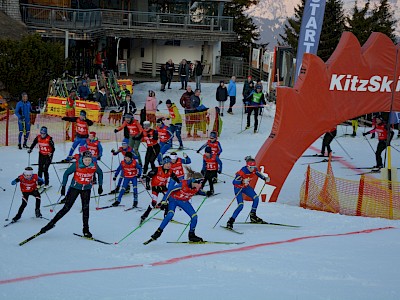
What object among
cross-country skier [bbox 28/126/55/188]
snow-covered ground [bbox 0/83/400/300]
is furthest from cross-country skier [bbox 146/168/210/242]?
cross-country skier [bbox 28/126/55/188]

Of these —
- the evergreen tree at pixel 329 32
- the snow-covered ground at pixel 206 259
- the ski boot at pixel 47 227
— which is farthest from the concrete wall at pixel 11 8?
the ski boot at pixel 47 227

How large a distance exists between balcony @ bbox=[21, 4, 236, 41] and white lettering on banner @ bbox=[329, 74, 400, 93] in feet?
64.1

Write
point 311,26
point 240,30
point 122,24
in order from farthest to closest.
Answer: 1. point 240,30
2. point 122,24
3. point 311,26

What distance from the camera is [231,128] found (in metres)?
25.3

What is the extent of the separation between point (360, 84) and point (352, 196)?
281 cm

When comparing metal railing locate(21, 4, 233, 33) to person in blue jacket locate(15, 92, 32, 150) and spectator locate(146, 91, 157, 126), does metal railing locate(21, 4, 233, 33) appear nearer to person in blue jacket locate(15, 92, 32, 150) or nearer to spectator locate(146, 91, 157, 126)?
→ spectator locate(146, 91, 157, 126)

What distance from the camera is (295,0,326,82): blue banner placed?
22.8 metres

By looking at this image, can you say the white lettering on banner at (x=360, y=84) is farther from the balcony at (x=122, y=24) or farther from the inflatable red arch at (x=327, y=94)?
the balcony at (x=122, y=24)

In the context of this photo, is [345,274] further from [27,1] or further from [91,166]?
[27,1]

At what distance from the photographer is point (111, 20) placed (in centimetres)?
3675

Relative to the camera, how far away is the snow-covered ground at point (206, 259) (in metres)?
9.04

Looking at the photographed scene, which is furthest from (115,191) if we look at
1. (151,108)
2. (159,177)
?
(151,108)

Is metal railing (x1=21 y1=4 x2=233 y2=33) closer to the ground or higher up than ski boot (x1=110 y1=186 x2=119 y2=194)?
higher up

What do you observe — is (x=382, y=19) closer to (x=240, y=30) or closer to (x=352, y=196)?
(x=240, y=30)
